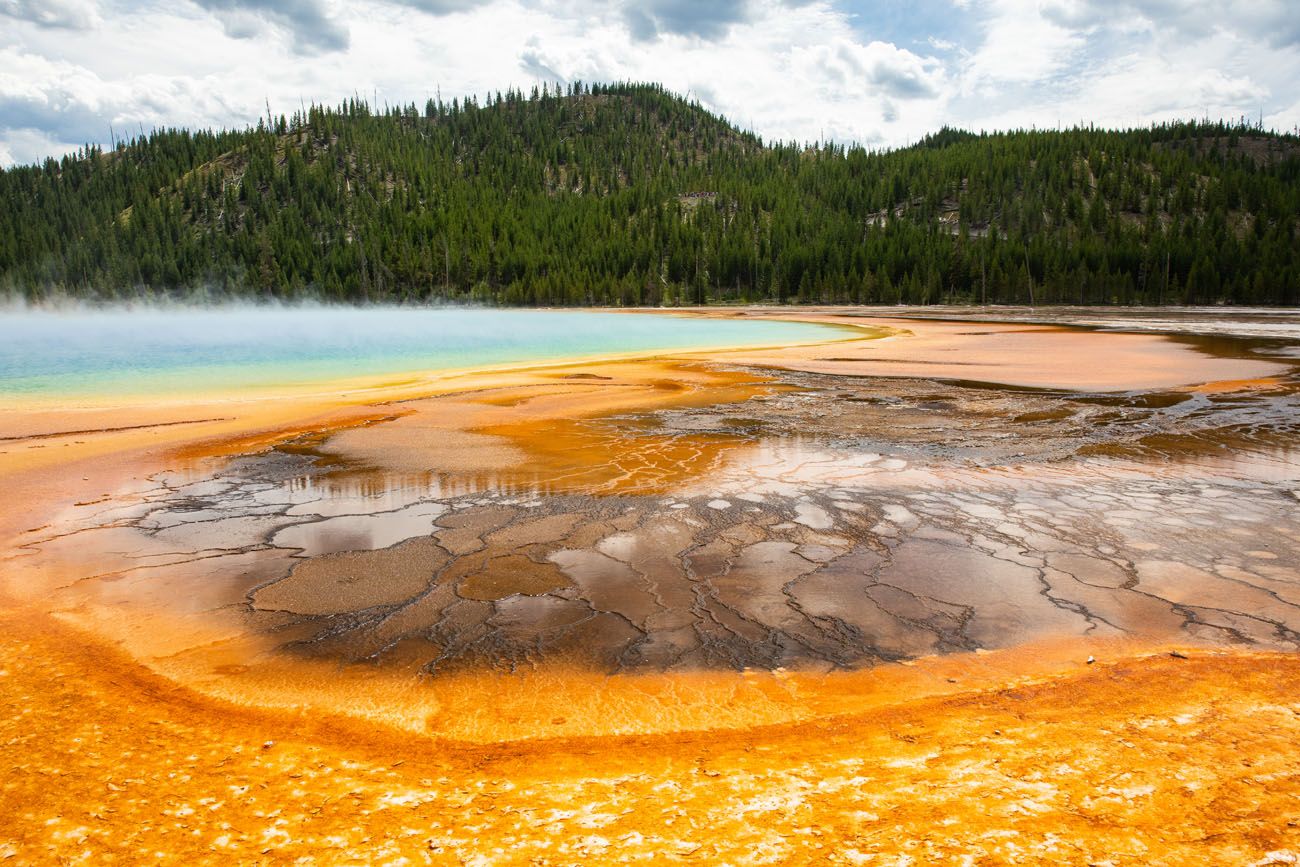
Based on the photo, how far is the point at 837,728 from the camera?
3797 millimetres

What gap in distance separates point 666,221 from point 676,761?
4727 inches

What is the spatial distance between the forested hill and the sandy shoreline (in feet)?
297

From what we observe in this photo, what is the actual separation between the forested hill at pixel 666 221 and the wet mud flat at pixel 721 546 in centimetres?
8467

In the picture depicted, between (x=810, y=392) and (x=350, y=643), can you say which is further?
(x=810, y=392)

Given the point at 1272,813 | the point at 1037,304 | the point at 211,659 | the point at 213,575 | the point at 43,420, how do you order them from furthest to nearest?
the point at 1037,304
the point at 43,420
the point at 213,575
the point at 211,659
the point at 1272,813

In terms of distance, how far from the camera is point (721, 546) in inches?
266

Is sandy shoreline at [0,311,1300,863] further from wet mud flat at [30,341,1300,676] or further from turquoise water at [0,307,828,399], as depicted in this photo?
turquoise water at [0,307,828,399]

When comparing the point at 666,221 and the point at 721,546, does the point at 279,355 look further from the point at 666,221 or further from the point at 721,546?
the point at 666,221

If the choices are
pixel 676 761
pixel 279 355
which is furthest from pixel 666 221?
pixel 676 761

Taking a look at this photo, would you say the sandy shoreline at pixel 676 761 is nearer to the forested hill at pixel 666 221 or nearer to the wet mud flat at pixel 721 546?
the wet mud flat at pixel 721 546

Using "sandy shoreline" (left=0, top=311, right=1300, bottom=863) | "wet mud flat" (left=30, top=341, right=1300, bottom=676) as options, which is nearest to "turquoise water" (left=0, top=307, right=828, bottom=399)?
"wet mud flat" (left=30, top=341, right=1300, bottom=676)

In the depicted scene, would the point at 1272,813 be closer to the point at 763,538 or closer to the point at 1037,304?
the point at 763,538

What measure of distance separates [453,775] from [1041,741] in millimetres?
2774

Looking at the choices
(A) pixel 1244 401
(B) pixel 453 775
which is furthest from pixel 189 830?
(A) pixel 1244 401
